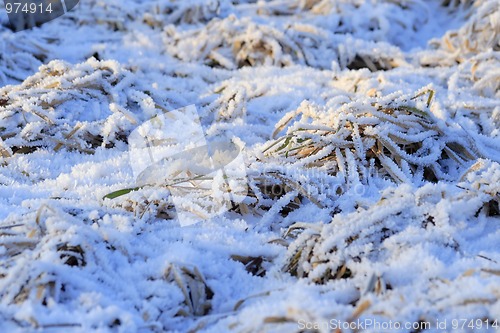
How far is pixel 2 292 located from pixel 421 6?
4.56m

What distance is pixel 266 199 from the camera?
1.78 m

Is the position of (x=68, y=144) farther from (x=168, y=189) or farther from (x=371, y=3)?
(x=371, y=3)

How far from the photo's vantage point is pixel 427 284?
1.26 m

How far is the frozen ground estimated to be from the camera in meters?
1.23

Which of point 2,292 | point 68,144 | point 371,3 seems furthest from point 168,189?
point 371,3
